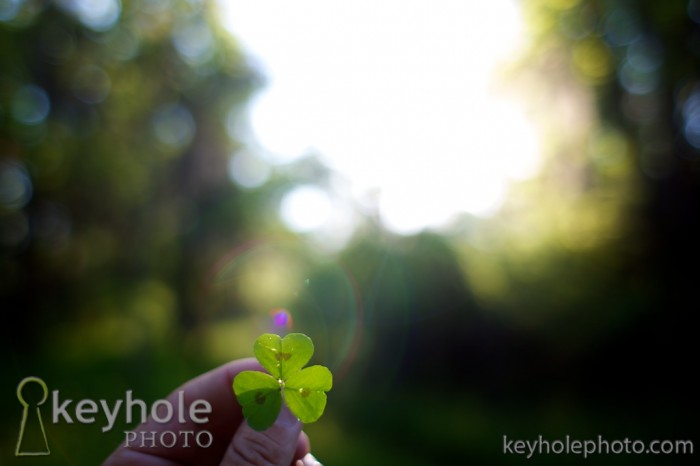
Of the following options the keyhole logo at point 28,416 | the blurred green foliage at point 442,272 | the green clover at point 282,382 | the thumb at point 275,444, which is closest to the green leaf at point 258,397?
the green clover at point 282,382

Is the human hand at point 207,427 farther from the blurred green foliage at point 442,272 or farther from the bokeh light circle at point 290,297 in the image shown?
the bokeh light circle at point 290,297

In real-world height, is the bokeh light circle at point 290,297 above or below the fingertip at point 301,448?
above

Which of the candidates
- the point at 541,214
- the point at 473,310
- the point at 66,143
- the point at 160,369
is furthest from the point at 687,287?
the point at 66,143

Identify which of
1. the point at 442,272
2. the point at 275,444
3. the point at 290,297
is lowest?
the point at 275,444

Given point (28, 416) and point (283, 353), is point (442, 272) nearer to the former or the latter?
point (28, 416)

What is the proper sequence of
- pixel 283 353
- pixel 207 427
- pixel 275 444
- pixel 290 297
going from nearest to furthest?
pixel 283 353 < pixel 275 444 < pixel 207 427 < pixel 290 297

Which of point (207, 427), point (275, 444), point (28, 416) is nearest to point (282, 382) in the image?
Answer: point (275, 444)

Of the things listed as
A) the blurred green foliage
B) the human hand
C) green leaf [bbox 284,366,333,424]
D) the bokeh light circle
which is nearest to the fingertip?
the human hand
